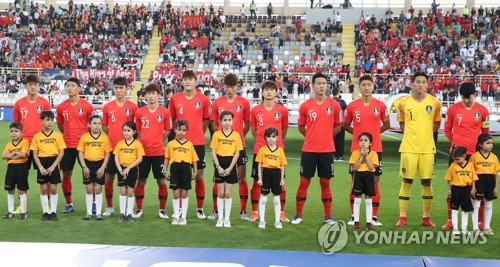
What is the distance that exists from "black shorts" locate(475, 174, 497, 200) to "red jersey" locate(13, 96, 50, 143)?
600 centimetres

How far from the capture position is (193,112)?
407 inches

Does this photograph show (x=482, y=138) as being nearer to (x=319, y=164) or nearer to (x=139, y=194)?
(x=319, y=164)

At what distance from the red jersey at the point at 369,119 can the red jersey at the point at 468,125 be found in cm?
97

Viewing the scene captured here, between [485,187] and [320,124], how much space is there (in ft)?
7.41

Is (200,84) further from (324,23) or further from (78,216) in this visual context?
(78,216)

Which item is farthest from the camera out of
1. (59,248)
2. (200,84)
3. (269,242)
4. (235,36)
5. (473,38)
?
(235,36)

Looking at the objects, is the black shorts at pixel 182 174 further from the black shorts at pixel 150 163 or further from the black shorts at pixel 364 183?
the black shorts at pixel 364 183

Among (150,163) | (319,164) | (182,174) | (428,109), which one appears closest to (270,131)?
(319,164)

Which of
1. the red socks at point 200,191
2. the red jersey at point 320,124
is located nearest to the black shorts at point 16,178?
the red socks at point 200,191

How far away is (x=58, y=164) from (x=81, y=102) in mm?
989

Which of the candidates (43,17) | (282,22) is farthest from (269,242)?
Result: (43,17)

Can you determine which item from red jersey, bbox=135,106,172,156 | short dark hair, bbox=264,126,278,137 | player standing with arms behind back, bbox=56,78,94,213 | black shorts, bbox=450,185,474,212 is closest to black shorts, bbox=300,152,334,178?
short dark hair, bbox=264,126,278,137

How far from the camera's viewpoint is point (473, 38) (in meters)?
41.2

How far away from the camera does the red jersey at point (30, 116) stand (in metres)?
10.6
